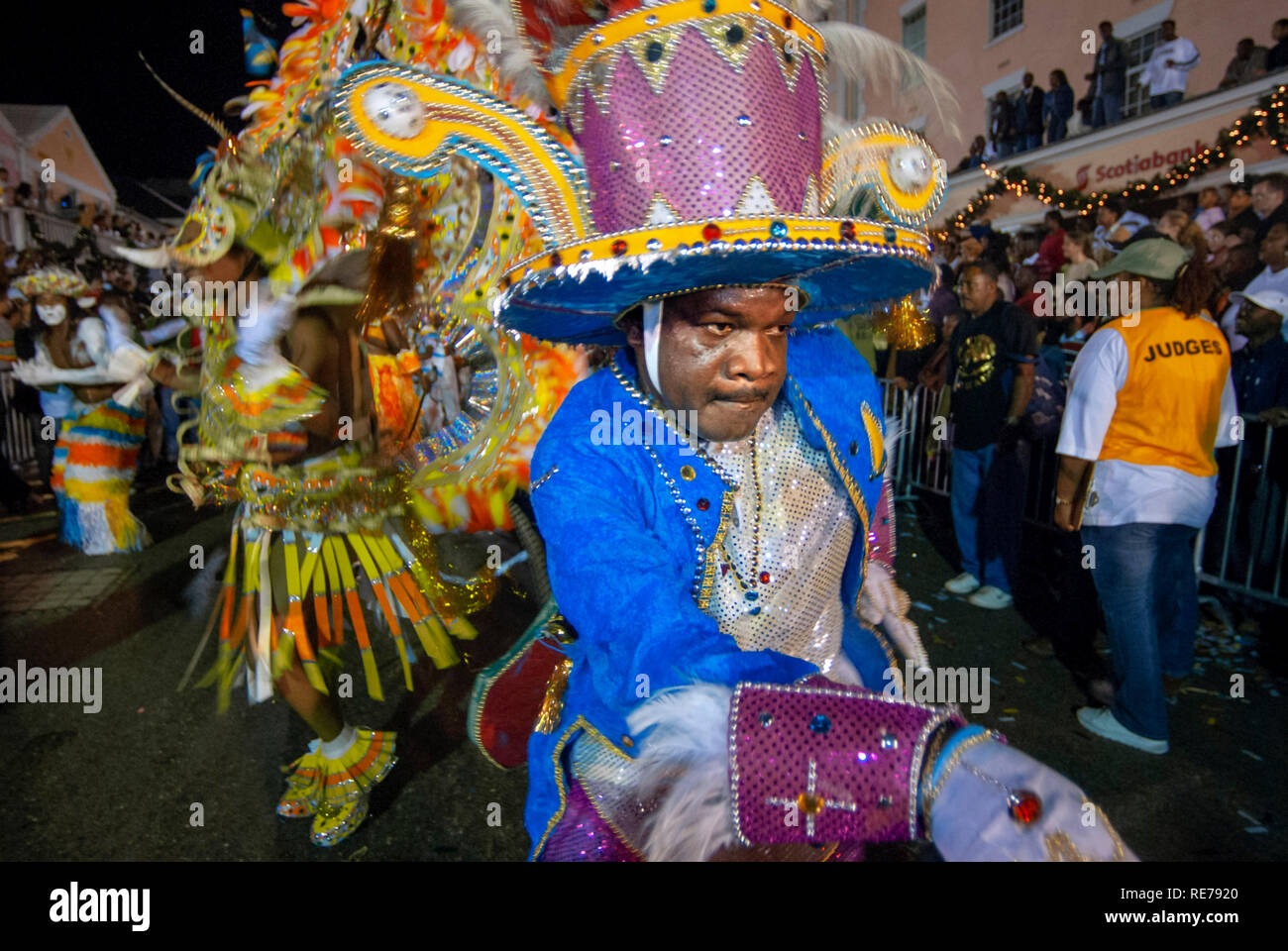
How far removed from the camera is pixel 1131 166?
434 inches

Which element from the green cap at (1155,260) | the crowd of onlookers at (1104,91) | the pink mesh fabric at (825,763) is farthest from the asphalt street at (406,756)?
the crowd of onlookers at (1104,91)

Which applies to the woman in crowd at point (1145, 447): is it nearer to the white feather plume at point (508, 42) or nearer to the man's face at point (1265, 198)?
the white feather plume at point (508, 42)

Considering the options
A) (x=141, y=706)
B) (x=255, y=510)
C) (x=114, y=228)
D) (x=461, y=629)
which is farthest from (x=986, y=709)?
(x=114, y=228)

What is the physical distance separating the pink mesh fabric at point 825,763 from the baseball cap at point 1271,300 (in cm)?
585

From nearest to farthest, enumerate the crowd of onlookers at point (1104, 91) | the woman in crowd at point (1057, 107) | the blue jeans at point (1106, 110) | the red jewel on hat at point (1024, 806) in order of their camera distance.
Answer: the red jewel on hat at point (1024, 806) → the crowd of onlookers at point (1104, 91) → the blue jeans at point (1106, 110) → the woman in crowd at point (1057, 107)

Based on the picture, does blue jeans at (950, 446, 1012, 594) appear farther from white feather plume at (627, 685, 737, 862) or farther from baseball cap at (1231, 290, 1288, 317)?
white feather plume at (627, 685, 737, 862)

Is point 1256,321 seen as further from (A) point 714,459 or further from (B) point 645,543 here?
(B) point 645,543

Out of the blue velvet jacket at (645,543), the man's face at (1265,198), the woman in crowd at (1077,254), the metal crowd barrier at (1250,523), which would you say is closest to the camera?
the blue velvet jacket at (645,543)

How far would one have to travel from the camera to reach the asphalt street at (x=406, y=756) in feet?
10.0

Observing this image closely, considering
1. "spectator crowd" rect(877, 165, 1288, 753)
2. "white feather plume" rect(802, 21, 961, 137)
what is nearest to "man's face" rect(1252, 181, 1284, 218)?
"spectator crowd" rect(877, 165, 1288, 753)

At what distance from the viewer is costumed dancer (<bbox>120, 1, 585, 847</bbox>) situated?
2326mm

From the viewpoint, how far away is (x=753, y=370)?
1410 mm

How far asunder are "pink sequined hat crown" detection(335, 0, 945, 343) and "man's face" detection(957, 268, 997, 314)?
4391mm

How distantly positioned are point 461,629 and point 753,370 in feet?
8.38
